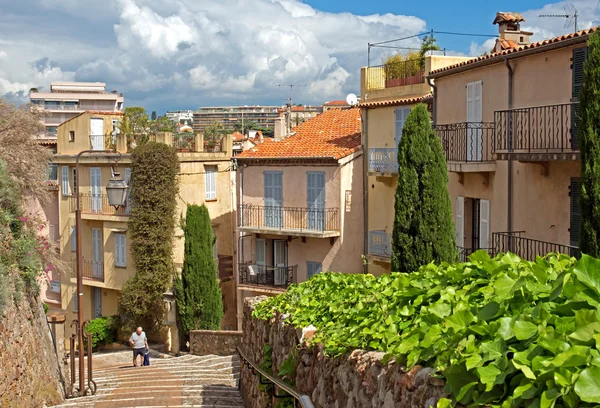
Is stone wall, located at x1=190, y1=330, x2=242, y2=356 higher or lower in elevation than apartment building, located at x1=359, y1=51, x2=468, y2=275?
lower

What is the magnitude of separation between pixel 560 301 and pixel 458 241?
706 inches

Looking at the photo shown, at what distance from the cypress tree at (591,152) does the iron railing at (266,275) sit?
22.1m

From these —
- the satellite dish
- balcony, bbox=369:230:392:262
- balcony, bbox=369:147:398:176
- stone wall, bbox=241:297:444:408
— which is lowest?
balcony, bbox=369:230:392:262

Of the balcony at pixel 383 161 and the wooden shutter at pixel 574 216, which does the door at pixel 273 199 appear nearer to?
the balcony at pixel 383 161

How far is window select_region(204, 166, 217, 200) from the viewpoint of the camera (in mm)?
38625

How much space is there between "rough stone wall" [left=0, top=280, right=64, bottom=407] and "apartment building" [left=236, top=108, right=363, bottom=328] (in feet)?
45.5

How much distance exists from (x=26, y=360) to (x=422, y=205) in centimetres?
981

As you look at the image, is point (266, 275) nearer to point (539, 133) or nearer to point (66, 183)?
point (66, 183)

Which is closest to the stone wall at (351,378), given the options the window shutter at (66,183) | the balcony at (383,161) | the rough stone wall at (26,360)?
the rough stone wall at (26,360)


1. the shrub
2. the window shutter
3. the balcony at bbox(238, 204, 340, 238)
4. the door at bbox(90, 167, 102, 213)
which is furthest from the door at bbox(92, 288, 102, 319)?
the balcony at bbox(238, 204, 340, 238)

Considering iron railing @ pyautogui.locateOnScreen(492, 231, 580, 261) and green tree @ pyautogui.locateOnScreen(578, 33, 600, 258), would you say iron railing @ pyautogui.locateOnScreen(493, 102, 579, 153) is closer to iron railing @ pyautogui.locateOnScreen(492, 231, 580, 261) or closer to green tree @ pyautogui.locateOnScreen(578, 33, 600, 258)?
iron railing @ pyautogui.locateOnScreen(492, 231, 580, 261)

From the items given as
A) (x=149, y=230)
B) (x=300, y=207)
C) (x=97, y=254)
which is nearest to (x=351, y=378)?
(x=300, y=207)

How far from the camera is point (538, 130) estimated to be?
17.6 m

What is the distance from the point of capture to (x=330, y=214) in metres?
31.8
